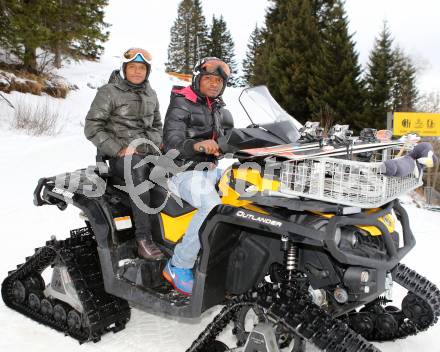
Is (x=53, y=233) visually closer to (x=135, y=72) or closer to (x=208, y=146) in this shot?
(x=135, y=72)

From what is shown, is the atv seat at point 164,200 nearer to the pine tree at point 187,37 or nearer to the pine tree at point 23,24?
the pine tree at point 23,24

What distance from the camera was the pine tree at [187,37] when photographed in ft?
197

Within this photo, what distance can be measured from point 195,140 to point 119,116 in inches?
44.8

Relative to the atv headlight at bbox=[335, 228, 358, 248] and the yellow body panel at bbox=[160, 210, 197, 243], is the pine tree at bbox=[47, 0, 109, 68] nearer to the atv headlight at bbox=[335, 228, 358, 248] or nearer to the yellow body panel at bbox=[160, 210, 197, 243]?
the yellow body panel at bbox=[160, 210, 197, 243]

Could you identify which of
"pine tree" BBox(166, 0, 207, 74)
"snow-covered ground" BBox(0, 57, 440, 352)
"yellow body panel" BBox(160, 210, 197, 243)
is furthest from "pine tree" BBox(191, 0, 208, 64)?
"yellow body panel" BBox(160, 210, 197, 243)

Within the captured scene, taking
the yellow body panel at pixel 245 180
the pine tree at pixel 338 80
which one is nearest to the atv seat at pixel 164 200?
the yellow body panel at pixel 245 180

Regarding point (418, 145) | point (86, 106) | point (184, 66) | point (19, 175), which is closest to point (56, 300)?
point (418, 145)

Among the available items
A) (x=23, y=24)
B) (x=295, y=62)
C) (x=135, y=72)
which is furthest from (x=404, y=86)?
(x=135, y=72)

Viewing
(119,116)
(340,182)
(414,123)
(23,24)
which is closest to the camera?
(340,182)

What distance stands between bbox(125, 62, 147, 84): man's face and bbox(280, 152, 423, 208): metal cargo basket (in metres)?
2.08

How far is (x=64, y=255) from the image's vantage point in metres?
4.24

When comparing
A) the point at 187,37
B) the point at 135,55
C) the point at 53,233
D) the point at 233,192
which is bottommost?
the point at 53,233

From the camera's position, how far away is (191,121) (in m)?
3.89

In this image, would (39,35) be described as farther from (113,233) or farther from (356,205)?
(356,205)
